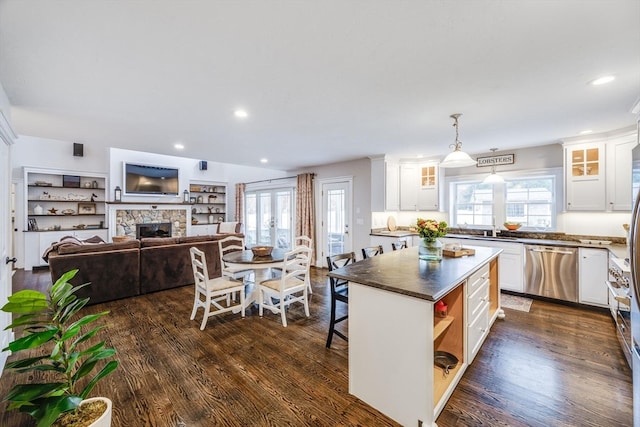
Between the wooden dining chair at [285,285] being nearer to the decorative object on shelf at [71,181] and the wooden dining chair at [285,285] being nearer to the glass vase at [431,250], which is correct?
the glass vase at [431,250]

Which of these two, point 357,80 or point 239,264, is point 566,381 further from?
point 239,264

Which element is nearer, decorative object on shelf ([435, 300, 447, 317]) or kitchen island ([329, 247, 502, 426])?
kitchen island ([329, 247, 502, 426])

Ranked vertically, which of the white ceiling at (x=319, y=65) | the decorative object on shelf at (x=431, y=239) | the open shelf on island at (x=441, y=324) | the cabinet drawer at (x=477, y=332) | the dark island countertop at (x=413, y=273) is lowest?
the cabinet drawer at (x=477, y=332)

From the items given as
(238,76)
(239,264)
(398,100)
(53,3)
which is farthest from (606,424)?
(53,3)

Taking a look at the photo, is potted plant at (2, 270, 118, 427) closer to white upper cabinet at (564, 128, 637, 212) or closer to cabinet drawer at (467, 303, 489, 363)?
cabinet drawer at (467, 303, 489, 363)

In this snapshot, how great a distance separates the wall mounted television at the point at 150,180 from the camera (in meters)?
7.43

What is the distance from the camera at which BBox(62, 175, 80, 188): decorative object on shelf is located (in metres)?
6.81

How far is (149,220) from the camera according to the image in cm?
786

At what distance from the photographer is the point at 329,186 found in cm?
618

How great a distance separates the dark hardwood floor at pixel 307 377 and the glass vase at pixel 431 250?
99cm

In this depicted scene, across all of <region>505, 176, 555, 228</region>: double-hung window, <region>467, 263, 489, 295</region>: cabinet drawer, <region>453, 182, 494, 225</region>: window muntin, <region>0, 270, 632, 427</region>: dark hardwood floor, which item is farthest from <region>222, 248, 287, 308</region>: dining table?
<region>505, 176, 555, 228</region>: double-hung window

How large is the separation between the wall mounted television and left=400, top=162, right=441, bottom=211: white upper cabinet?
674 cm

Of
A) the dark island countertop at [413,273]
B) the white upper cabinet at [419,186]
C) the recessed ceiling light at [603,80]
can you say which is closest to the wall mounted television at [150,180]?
the white upper cabinet at [419,186]

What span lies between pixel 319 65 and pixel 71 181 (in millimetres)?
7986
